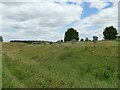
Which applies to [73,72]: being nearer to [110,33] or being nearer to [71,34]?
[110,33]

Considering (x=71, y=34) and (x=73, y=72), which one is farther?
(x=71, y=34)

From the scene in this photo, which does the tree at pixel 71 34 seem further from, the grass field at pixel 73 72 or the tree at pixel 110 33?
the grass field at pixel 73 72

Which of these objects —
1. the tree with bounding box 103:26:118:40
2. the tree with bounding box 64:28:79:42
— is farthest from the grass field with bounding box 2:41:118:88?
the tree with bounding box 64:28:79:42

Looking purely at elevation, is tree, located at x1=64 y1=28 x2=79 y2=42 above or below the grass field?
above

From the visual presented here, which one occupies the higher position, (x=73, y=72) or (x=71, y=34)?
(x=71, y=34)

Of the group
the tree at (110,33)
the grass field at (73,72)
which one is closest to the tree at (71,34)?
the tree at (110,33)

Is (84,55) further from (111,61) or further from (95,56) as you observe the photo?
(111,61)

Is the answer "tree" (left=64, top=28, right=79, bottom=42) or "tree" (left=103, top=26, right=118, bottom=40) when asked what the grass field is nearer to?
"tree" (left=103, top=26, right=118, bottom=40)

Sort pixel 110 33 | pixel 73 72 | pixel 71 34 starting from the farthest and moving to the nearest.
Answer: pixel 71 34, pixel 110 33, pixel 73 72

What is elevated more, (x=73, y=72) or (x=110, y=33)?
(x=110, y=33)

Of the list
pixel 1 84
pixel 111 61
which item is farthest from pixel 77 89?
pixel 111 61

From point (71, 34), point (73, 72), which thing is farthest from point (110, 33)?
point (73, 72)

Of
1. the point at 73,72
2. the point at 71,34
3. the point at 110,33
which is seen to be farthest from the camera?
the point at 71,34

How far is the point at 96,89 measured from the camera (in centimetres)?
1170
